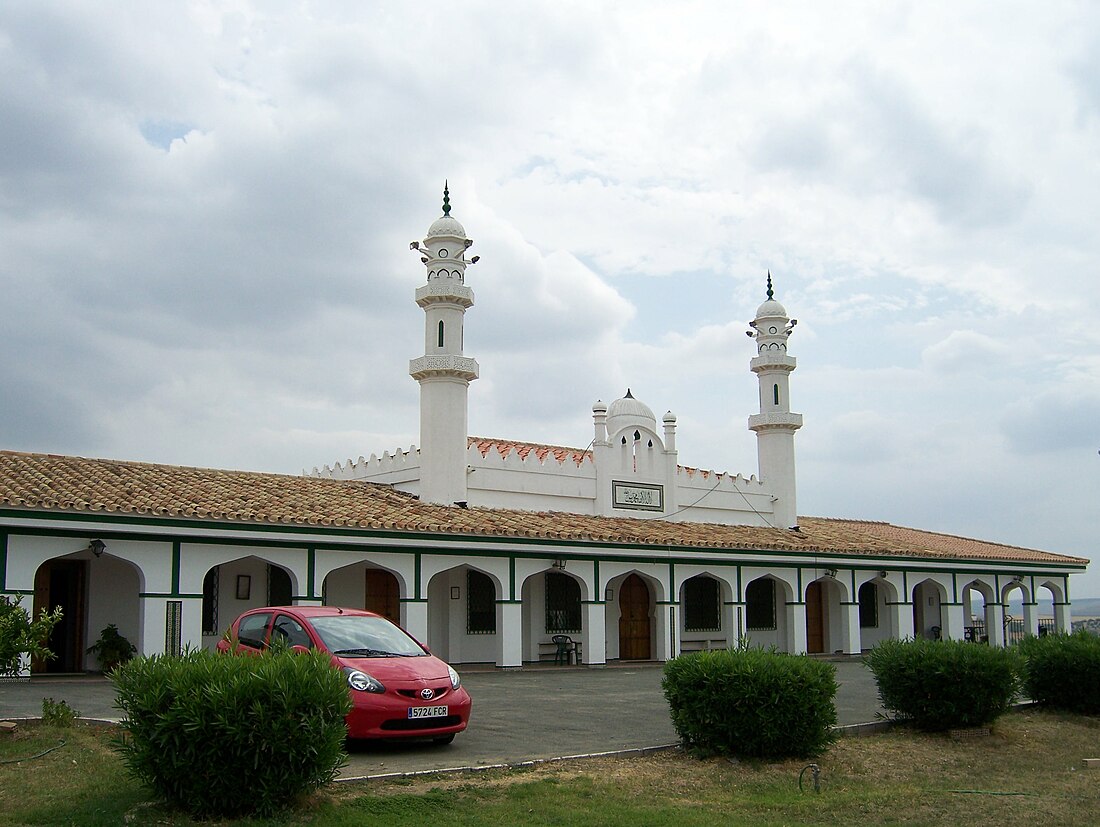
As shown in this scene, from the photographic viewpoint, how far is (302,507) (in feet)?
69.2

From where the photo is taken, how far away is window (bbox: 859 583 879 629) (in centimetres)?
3288

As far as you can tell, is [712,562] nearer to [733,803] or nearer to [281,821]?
[733,803]

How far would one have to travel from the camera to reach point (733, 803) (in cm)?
923

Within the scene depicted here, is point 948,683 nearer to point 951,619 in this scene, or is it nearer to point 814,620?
point 814,620

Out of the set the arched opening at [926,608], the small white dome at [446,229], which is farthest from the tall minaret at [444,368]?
the arched opening at [926,608]

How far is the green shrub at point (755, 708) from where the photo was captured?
425 inches

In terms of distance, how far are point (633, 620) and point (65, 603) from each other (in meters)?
13.1

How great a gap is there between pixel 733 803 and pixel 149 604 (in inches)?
485

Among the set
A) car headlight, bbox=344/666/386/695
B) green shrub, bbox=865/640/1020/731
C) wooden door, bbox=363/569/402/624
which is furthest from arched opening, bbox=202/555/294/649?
green shrub, bbox=865/640/1020/731

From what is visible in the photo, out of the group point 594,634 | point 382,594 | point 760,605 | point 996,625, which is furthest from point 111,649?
point 996,625

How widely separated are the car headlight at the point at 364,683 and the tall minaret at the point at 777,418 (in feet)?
74.8

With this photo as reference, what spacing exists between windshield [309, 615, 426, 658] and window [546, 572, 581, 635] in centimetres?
1364

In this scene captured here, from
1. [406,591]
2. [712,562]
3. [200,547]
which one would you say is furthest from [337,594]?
[712,562]

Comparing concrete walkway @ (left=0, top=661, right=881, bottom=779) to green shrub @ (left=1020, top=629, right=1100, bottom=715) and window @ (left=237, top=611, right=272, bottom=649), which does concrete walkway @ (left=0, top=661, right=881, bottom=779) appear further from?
green shrub @ (left=1020, top=629, right=1100, bottom=715)
